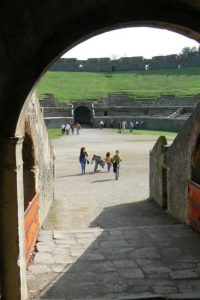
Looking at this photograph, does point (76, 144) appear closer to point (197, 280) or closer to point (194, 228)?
point (194, 228)

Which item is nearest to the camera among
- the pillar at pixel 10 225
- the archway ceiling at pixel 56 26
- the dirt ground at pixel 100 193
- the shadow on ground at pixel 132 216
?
the archway ceiling at pixel 56 26

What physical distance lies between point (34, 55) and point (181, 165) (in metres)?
6.13

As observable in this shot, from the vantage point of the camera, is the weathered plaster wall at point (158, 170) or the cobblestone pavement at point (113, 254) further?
the weathered plaster wall at point (158, 170)

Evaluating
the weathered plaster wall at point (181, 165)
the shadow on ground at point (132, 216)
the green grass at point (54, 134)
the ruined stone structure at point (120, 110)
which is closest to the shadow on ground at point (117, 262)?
the weathered plaster wall at point (181, 165)

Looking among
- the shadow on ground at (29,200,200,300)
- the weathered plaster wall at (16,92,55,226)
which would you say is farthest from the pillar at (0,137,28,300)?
the weathered plaster wall at (16,92,55,226)

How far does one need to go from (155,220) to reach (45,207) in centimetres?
308

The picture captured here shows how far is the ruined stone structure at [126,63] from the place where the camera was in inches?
2777

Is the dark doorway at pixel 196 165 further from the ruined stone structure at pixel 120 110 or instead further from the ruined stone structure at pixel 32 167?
the ruined stone structure at pixel 120 110

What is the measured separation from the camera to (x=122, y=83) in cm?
6312

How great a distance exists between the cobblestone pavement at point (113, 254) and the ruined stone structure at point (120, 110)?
2950 cm

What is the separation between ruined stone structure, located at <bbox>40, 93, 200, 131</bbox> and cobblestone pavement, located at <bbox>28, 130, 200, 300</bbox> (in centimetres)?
2950

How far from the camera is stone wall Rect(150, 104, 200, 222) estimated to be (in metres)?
9.92

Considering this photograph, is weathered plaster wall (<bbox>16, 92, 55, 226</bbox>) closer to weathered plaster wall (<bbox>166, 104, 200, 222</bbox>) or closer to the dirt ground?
the dirt ground

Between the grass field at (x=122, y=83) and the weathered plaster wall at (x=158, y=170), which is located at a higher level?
the grass field at (x=122, y=83)
